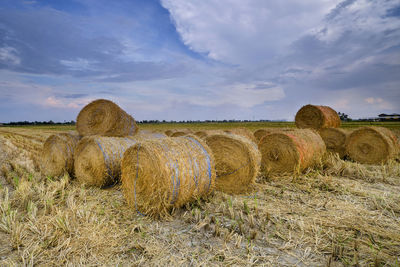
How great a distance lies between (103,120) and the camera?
314 inches

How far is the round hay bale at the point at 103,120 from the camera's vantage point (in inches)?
313

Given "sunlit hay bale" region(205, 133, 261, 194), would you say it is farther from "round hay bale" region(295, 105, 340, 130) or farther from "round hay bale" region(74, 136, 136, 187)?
"round hay bale" region(295, 105, 340, 130)

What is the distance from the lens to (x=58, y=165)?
7.41 m

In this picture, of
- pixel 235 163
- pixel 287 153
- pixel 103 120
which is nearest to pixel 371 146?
pixel 287 153

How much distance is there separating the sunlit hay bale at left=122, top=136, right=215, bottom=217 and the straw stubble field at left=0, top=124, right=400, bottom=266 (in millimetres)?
250

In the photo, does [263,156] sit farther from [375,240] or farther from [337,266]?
[337,266]

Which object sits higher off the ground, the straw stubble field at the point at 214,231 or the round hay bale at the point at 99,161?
the round hay bale at the point at 99,161

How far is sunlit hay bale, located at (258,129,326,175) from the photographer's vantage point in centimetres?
703

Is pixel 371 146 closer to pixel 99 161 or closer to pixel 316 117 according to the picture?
pixel 316 117

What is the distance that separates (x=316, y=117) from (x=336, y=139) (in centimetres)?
148

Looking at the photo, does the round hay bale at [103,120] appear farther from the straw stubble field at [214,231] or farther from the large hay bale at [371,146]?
the large hay bale at [371,146]

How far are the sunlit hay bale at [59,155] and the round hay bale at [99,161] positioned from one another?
94 centimetres

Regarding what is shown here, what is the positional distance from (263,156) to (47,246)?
6033 mm

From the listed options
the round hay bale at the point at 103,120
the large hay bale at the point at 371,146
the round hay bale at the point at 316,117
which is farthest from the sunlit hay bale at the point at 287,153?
the round hay bale at the point at 103,120
